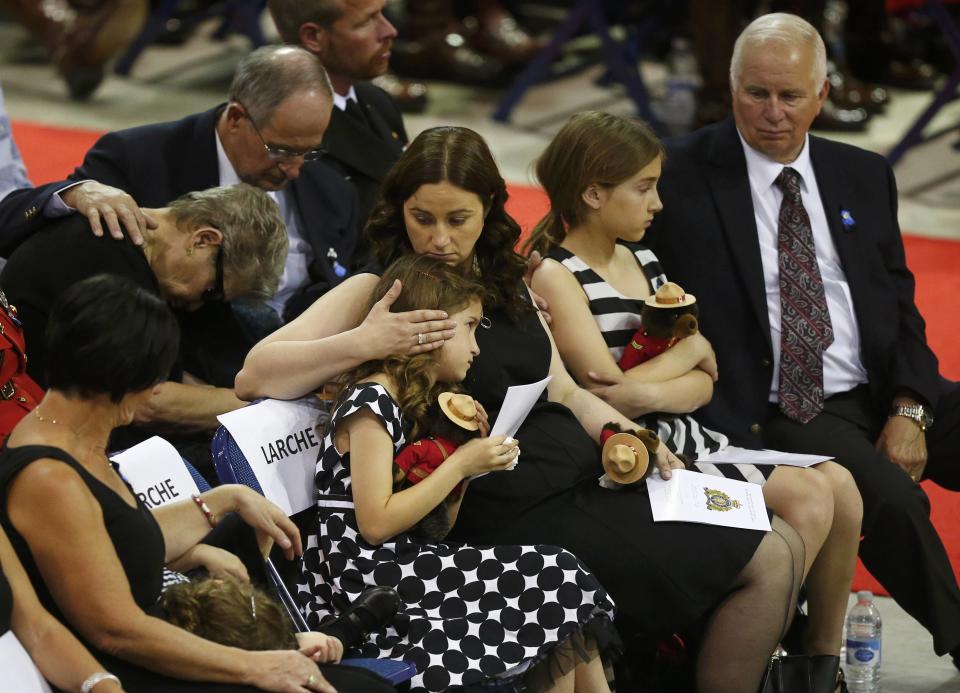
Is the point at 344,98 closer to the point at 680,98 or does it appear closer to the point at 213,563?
the point at 213,563

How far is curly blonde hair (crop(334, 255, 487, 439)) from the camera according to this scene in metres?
3.24

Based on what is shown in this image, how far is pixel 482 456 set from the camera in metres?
3.16

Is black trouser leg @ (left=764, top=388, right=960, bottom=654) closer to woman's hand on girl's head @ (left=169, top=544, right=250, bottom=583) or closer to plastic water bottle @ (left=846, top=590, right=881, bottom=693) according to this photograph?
plastic water bottle @ (left=846, top=590, right=881, bottom=693)

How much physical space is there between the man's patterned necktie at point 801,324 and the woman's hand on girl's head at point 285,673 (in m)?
1.68

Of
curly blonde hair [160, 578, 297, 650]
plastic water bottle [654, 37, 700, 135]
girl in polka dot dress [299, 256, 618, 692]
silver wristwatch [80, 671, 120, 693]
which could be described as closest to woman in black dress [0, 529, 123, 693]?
silver wristwatch [80, 671, 120, 693]

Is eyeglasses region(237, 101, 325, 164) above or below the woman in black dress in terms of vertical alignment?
below

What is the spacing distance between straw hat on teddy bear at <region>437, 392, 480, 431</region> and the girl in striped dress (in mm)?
553

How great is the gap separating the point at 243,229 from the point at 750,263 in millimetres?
1329

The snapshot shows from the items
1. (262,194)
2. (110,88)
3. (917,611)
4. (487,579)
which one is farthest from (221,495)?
(110,88)

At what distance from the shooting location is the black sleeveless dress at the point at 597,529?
3.32 meters

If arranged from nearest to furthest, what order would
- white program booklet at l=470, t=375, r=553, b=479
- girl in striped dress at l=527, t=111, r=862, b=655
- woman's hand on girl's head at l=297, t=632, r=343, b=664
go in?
woman's hand on girl's head at l=297, t=632, r=343, b=664 < white program booklet at l=470, t=375, r=553, b=479 < girl in striped dress at l=527, t=111, r=862, b=655

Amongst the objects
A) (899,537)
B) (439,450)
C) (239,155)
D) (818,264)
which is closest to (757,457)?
(899,537)

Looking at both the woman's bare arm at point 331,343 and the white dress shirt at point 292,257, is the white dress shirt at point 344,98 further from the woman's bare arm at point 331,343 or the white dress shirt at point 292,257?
the woman's bare arm at point 331,343

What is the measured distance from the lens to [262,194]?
3643mm
